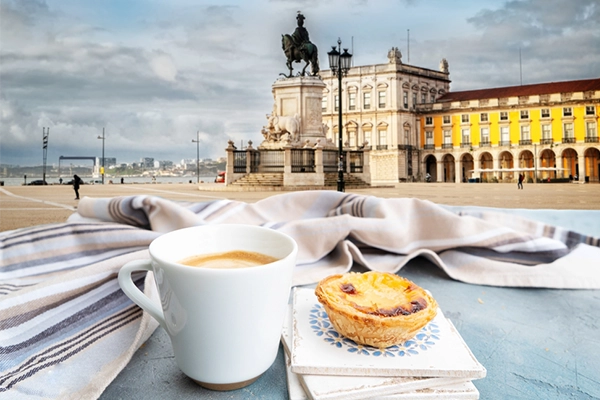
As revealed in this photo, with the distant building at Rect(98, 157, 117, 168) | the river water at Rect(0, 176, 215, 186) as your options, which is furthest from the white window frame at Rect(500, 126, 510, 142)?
the distant building at Rect(98, 157, 117, 168)

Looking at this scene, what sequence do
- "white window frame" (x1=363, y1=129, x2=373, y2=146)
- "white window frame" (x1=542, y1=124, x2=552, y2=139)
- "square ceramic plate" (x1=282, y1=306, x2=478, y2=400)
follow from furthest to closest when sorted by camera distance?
1. "white window frame" (x1=363, y1=129, x2=373, y2=146)
2. "white window frame" (x1=542, y1=124, x2=552, y2=139)
3. "square ceramic plate" (x1=282, y1=306, x2=478, y2=400)

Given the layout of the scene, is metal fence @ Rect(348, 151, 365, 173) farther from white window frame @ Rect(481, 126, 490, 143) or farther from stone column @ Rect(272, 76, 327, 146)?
white window frame @ Rect(481, 126, 490, 143)

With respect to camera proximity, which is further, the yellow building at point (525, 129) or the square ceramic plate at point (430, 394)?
the yellow building at point (525, 129)

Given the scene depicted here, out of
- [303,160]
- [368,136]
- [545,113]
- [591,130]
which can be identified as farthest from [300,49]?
[591,130]

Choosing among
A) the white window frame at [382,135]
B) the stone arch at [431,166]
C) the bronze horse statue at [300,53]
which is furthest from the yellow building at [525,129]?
the bronze horse statue at [300,53]

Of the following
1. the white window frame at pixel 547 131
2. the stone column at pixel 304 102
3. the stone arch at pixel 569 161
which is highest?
the stone column at pixel 304 102

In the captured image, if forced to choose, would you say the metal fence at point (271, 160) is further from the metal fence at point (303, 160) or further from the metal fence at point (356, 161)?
Result: the metal fence at point (356, 161)

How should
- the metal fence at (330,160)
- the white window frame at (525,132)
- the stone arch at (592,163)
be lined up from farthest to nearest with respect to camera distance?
the metal fence at (330,160) → the white window frame at (525,132) → the stone arch at (592,163)
